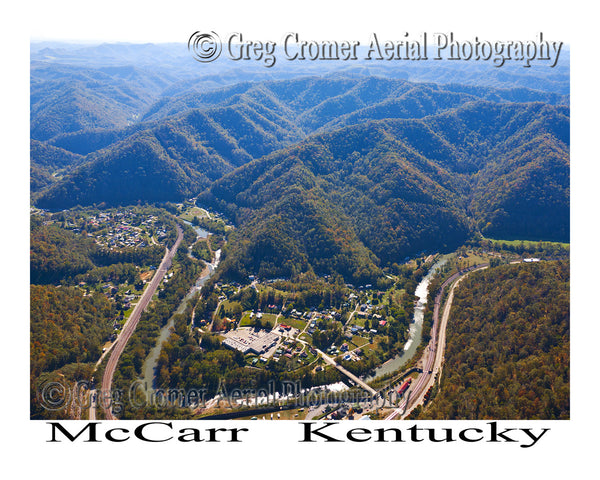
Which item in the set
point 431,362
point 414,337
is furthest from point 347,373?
point 414,337

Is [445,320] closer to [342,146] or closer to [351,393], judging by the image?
[351,393]

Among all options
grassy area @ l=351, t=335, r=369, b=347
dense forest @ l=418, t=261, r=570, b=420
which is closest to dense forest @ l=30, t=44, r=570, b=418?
dense forest @ l=418, t=261, r=570, b=420

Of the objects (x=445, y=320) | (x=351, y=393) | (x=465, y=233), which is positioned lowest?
(x=351, y=393)

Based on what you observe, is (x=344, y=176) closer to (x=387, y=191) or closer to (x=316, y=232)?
(x=387, y=191)

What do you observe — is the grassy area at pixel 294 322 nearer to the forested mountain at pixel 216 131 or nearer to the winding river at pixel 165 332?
the winding river at pixel 165 332

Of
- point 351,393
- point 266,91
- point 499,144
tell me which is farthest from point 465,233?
point 266,91
